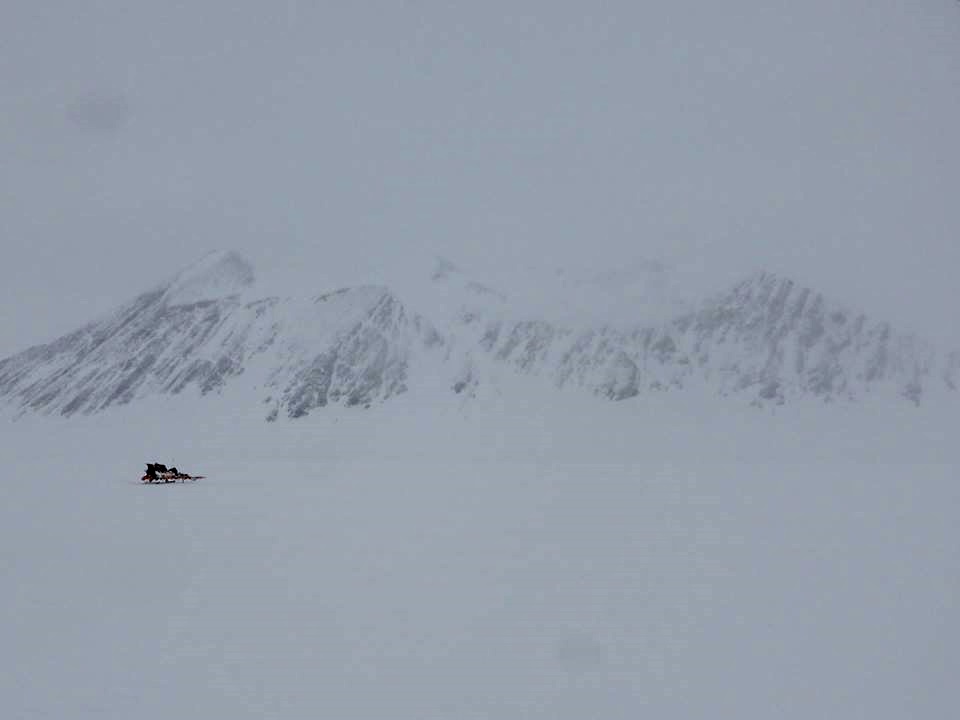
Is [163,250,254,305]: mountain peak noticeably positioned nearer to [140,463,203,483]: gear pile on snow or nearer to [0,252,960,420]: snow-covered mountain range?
[0,252,960,420]: snow-covered mountain range

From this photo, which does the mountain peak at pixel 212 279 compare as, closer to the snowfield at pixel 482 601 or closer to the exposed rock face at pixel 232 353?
the exposed rock face at pixel 232 353

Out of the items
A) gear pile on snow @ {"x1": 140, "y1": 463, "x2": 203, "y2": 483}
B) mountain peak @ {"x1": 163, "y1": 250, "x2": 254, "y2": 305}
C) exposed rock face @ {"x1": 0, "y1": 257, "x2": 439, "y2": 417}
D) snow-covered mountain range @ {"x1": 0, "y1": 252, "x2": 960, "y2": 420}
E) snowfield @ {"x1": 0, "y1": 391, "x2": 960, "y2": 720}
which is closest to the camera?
snowfield @ {"x1": 0, "y1": 391, "x2": 960, "y2": 720}

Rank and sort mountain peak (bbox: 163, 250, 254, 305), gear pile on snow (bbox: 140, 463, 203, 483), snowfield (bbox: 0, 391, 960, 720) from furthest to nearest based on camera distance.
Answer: mountain peak (bbox: 163, 250, 254, 305) → gear pile on snow (bbox: 140, 463, 203, 483) → snowfield (bbox: 0, 391, 960, 720)

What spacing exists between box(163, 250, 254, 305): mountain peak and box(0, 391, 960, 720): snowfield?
8391 centimetres

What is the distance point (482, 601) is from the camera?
18984mm

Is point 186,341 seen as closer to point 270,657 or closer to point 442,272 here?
point 442,272

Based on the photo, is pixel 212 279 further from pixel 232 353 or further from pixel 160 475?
pixel 160 475

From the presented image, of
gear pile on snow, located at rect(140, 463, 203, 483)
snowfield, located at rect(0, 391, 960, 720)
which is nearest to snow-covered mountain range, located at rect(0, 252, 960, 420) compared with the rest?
snowfield, located at rect(0, 391, 960, 720)

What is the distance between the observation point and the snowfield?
13312 mm

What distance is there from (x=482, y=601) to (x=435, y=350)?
97162 millimetres

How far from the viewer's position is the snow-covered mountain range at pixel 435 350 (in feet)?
319

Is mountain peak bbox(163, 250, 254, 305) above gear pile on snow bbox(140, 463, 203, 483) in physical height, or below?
above

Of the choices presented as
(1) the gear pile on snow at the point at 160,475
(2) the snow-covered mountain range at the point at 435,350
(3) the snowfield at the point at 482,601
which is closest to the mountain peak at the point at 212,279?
(2) the snow-covered mountain range at the point at 435,350

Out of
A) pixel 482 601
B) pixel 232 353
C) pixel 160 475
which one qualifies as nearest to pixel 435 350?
pixel 232 353
